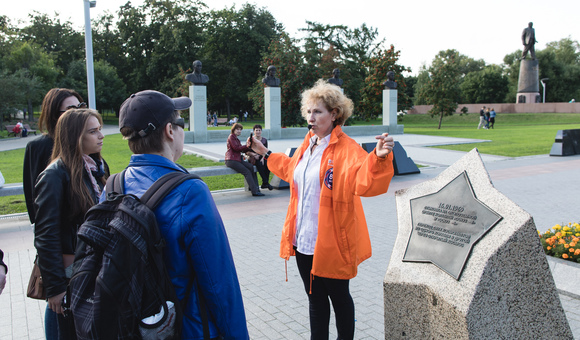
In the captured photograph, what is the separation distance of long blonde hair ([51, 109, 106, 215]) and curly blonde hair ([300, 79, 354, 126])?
1.48 meters

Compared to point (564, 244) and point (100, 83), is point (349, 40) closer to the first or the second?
point (100, 83)

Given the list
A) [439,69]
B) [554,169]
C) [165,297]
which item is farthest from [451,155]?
[439,69]

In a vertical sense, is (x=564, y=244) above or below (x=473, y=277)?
below

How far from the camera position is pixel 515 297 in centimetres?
283

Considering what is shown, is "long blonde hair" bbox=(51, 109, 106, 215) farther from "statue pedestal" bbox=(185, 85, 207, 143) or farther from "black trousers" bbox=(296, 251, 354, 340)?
"statue pedestal" bbox=(185, 85, 207, 143)

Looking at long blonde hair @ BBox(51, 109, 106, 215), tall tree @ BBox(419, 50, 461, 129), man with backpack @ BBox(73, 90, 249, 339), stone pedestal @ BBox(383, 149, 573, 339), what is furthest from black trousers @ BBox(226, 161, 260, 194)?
tall tree @ BBox(419, 50, 461, 129)

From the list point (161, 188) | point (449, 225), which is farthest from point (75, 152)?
point (449, 225)

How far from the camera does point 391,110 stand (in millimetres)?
27703

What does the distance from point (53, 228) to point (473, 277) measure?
97.6 inches

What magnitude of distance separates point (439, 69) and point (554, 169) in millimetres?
23278

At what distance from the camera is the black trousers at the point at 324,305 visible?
3.15 m

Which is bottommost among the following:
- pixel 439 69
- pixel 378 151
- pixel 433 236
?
pixel 433 236

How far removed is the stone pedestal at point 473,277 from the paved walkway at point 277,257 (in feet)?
2.68

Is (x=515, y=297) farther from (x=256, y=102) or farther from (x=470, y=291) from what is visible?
(x=256, y=102)
